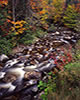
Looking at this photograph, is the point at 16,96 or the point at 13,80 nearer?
the point at 16,96

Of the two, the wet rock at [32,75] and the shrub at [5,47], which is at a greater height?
the shrub at [5,47]

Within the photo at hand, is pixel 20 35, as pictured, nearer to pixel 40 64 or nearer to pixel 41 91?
pixel 40 64

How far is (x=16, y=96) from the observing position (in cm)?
334

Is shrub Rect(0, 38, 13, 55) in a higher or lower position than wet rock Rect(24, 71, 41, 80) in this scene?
higher

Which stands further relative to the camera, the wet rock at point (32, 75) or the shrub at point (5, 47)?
the shrub at point (5, 47)

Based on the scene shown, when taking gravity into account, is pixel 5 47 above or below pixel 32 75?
above

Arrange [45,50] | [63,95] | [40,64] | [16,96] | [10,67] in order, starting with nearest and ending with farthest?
[63,95] → [16,96] → [10,67] → [40,64] → [45,50]

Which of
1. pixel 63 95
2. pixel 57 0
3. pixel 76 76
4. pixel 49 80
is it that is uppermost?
pixel 57 0

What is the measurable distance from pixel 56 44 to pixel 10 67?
4.24 metres

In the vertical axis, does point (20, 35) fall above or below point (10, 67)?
above

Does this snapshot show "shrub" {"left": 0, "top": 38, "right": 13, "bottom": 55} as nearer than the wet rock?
No

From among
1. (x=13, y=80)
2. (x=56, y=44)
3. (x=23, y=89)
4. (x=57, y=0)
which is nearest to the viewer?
(x=23, y=89)

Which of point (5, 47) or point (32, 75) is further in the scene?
point (5, 47)

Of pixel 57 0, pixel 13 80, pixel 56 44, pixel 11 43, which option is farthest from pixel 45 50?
pixel 57 0
